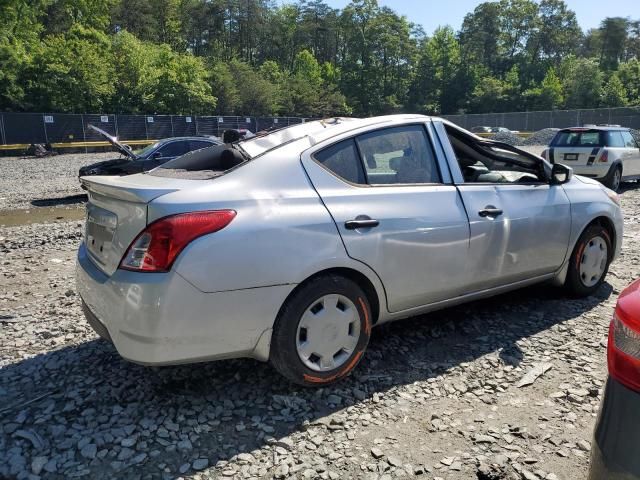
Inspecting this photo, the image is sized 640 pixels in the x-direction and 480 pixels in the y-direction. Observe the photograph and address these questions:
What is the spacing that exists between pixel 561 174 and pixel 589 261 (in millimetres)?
852

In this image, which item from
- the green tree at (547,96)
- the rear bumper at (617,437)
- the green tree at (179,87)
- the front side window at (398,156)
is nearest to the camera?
the rear bumper at (617,437)

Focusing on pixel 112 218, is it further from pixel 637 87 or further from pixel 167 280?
pixel 637 87

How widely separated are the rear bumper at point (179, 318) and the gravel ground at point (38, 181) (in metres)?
11.4

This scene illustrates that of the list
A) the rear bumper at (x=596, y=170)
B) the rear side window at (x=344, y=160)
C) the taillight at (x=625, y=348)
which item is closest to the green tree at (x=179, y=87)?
the rear bumper at (x=596, y=170)

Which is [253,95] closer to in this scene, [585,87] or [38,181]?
[38,181]

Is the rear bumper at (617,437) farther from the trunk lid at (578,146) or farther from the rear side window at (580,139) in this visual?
the rear side window at (580,139)

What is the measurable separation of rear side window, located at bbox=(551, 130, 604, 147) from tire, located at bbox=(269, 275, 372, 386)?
11.8 metres

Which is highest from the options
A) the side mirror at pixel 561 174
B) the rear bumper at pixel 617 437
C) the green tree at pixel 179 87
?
the green tree at pixel 179 87

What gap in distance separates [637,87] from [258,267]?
99901 millimetres

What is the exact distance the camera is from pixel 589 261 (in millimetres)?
→ 4738

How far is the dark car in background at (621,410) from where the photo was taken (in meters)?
1.60

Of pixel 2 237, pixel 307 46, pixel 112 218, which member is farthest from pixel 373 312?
pixel 307 46

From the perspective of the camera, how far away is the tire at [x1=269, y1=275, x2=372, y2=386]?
9.74 ft

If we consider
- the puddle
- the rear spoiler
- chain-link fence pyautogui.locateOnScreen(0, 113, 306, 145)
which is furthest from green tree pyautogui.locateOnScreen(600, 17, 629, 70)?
the rear spoiler
